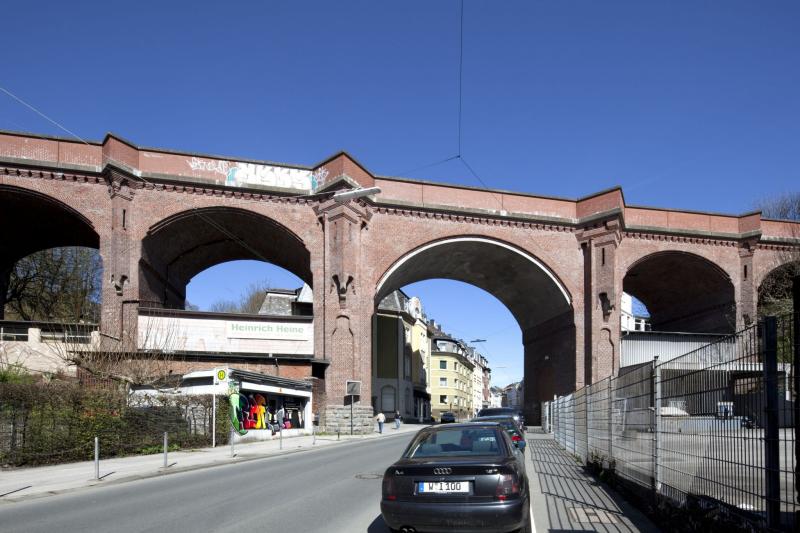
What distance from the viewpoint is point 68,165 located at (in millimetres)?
29453

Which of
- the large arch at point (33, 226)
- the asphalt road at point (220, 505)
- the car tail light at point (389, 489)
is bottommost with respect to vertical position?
the asphalt road at point (220, 505)

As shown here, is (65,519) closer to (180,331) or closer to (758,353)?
(758,353)

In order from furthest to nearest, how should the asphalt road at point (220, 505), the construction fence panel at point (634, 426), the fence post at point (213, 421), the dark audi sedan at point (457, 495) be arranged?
the fence post at point (213, 421), the construction fence panel at point (634, 426), the asphalt road at point (220, 505), the dark audi sedan at point (457, 495)

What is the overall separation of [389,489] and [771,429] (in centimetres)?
361

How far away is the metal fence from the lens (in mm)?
4746

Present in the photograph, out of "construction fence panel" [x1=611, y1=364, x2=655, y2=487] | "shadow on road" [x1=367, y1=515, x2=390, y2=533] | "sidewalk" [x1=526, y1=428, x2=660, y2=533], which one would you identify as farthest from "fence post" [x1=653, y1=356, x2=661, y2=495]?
"shadow on road" [x1=367, y1=515, x2=390, y2=533]

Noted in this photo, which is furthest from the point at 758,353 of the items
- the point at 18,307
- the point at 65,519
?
the point at 18,307

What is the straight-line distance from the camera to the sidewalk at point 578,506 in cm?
779

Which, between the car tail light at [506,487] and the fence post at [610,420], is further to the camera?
the fence post at [610,420]

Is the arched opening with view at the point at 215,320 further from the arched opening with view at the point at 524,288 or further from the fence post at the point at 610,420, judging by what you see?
the fence post at the point at 610,420

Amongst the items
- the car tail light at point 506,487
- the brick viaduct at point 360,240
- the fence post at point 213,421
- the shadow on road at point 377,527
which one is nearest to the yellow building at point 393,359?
the brick viaduct at point 360,240

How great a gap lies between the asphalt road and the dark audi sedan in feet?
3.96

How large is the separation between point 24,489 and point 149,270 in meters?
21.4

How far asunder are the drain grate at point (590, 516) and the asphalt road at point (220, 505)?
2.53m
